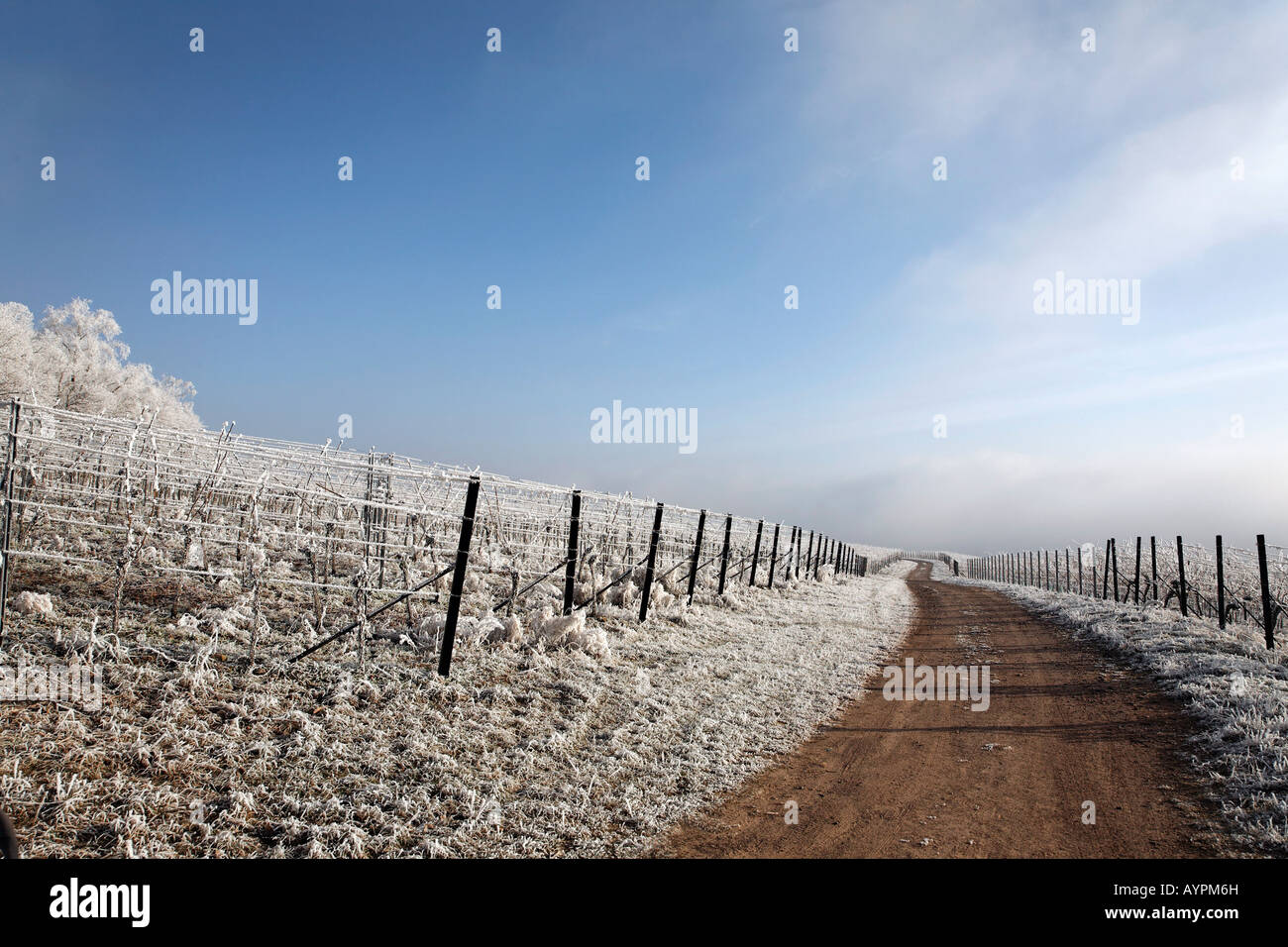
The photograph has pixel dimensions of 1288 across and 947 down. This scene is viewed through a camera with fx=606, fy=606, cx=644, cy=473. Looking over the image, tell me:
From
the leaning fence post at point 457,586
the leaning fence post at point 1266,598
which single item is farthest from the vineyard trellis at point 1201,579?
the leaning fence post at point 457,586

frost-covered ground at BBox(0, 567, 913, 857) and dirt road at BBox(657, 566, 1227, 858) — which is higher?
frost-covered ground at BBox(0, 567, 913, 857)

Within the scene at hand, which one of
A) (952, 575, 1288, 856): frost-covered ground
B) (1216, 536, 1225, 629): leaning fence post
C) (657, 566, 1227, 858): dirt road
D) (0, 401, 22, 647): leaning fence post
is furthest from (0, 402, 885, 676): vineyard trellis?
(1216, 536, 1225, 629): leaning fence post

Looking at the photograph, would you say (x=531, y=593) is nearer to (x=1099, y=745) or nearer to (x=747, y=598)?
(x=747, y=598)

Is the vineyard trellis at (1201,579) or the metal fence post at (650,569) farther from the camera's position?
the vineyard trellis at (1201,579)

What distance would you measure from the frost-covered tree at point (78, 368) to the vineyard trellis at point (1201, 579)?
129 feet

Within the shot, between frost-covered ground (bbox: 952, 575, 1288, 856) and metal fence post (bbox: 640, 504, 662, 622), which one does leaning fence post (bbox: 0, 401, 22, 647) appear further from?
frost-covered ground (bbox: 952, 575, 1288, 856)

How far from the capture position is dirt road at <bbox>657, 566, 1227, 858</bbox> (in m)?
4.08

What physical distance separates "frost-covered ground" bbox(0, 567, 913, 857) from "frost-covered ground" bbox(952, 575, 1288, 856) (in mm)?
3442

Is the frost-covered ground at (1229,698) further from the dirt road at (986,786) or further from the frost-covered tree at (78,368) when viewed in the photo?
the frost-covered tree at (78,368)

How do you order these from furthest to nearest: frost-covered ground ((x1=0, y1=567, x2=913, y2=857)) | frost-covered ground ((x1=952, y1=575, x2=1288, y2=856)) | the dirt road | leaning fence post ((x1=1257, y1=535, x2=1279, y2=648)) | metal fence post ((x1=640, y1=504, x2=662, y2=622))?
1. metal fence post ((x1=640, y1=504, x2=662, y2=622))
2. leaning fence post ((x1=1257, y1=535, x2=1279, y2=648))
3. frost-covered ground ((x1=952, y1=575, x2=1288, y2=856))
4. the dirt road
5. frost-covered ground ((x1=0, y1=567, x2=913, y2=857))

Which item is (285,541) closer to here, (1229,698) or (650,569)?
(650,569)

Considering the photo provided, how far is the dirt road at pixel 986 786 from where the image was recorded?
→ 4.08m
